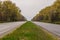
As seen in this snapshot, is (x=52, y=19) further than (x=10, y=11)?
No

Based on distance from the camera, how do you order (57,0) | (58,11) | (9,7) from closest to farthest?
(58,11) → (57,0) → (9,7)

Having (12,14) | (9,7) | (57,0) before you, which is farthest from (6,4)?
(57,0)

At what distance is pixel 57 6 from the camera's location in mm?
95688

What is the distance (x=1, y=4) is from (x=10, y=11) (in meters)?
8.52

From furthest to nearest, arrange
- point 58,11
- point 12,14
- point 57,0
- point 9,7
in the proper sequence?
point 12,14 < point 9,7 < point 57,0 < point 58,11

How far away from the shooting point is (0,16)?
108 meters

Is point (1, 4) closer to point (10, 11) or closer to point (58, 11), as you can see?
point (10, 11)

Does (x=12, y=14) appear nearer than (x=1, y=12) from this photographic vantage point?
No

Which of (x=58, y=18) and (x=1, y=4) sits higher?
(x=1, y=4)

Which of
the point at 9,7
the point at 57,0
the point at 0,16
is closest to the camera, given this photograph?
the point at 57,0

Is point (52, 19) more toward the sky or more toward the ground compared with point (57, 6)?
more toward the ground

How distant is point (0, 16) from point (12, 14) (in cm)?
1976

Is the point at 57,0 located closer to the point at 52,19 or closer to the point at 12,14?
the point at 52,19

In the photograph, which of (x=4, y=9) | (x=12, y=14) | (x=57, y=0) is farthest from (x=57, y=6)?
(x=12, y=14)
